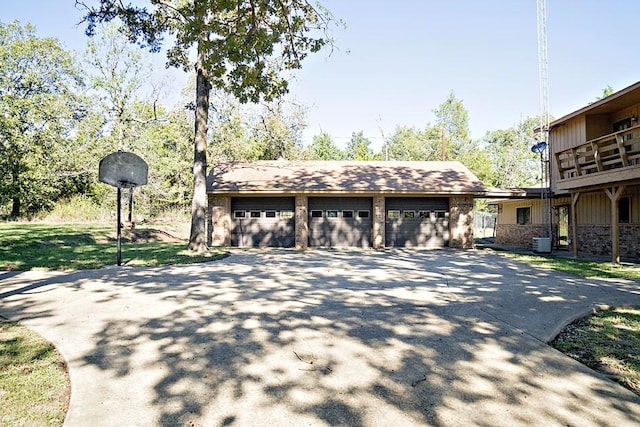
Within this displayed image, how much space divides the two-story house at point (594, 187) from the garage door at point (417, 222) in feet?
12.0

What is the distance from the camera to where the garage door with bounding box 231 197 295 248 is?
17.2 meters

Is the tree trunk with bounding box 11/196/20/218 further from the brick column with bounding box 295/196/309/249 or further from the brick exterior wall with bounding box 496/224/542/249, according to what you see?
the brick exterior wall with bounding box 496/224/542/249

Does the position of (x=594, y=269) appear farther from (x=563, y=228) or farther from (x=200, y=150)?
(x=200, y=150)

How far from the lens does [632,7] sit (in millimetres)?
13867

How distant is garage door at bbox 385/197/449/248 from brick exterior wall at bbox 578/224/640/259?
16.5 ft

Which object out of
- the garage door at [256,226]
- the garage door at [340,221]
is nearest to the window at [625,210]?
the garage door at [340,221]

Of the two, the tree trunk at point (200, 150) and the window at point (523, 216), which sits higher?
the tree trunk at point (200, 150)

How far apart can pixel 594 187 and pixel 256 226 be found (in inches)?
486

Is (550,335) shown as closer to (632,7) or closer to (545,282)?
(545,282)

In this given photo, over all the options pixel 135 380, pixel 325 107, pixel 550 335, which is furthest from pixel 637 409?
pixel 325 107

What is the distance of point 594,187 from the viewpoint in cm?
1153

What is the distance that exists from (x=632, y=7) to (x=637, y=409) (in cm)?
1668

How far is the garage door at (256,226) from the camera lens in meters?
17.2

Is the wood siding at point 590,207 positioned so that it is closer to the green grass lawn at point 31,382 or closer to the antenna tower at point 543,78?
the antenna tower at point 543,78
